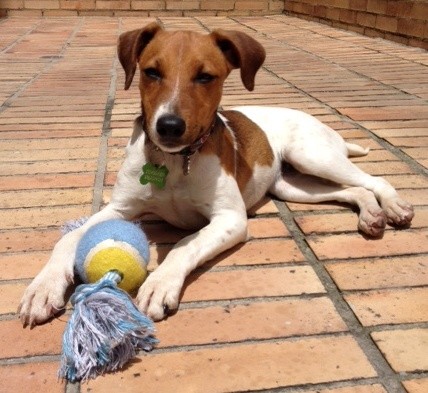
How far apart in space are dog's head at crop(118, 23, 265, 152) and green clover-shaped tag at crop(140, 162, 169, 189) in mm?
189

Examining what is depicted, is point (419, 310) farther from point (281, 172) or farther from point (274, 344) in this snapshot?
point (281, 172)

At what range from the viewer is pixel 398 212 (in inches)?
121

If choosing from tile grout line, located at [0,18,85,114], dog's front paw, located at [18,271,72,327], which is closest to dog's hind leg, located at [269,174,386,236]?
dog's front paw, located at [18,271,72,327]

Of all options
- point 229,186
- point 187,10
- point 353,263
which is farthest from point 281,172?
point 187,10

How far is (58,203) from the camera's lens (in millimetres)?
3365

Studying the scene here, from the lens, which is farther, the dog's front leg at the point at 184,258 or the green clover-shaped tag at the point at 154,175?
the green clover-shaped tag at the point at 154,175

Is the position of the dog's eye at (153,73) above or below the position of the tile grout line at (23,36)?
above

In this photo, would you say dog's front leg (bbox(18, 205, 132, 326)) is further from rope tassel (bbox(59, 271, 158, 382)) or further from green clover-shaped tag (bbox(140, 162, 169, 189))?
green clover-shaped tag (bbox(140, 162, 169, 189))

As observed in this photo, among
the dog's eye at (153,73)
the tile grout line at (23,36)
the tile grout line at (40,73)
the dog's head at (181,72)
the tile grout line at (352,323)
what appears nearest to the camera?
the tile grout line at (352,323)

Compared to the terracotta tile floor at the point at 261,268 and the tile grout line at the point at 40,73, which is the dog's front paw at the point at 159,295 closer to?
the terracotta tile floor at the point at 261,268

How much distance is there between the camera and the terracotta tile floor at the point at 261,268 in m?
1.96

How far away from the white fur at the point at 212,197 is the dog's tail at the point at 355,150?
0.07ft

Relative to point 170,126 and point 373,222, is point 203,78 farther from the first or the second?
point 373,222

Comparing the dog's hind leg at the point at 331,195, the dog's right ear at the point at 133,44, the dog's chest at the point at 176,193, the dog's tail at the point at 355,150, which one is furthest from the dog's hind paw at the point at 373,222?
the dog's right ear at the point at 133,44
